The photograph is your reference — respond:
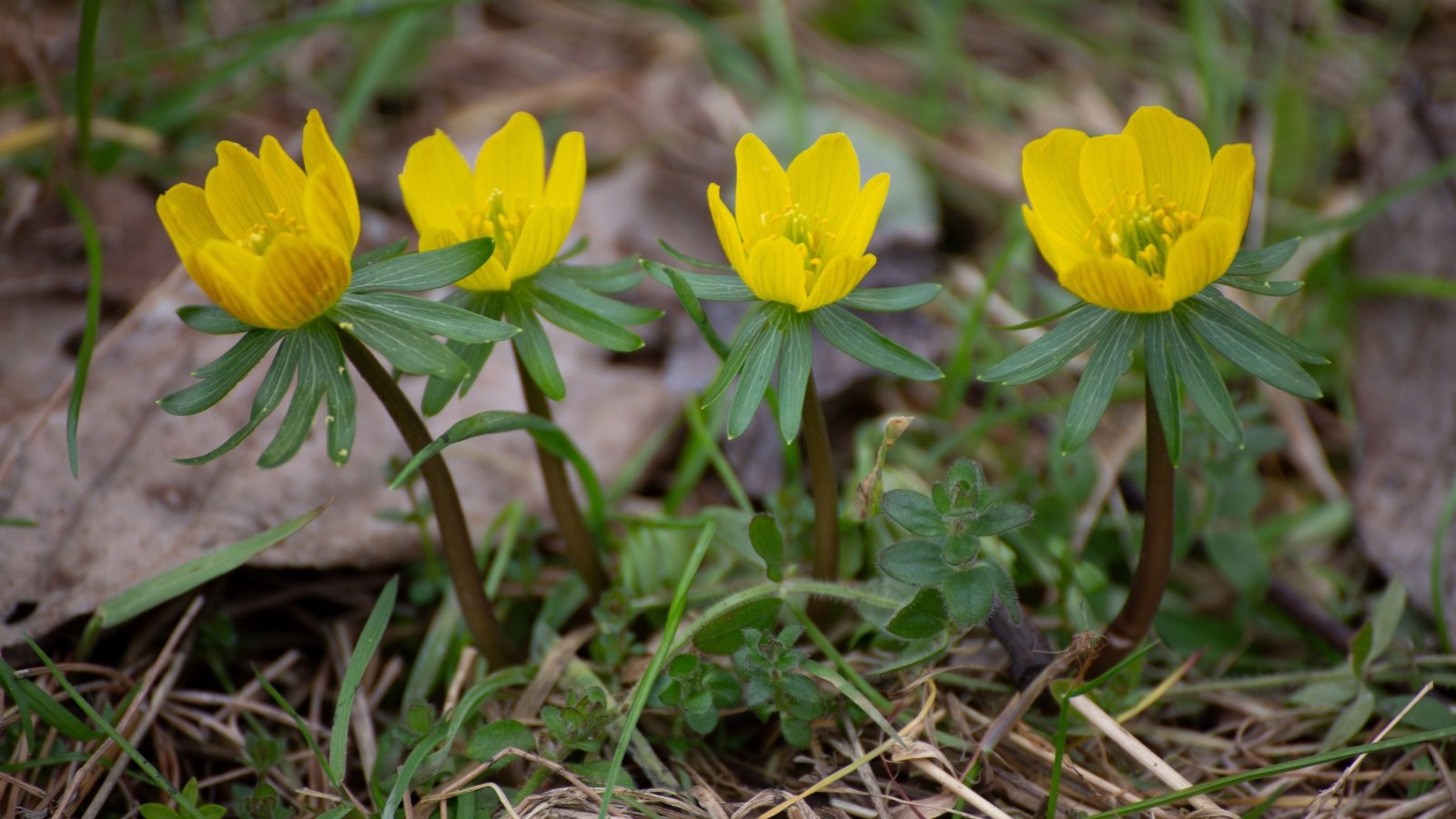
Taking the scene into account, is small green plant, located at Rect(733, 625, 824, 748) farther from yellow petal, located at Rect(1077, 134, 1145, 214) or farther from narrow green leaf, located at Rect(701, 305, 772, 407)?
yellow petal, located at Rect(1077, 134, 1145, 214)

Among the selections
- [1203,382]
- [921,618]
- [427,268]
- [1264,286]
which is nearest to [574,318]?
[427,268]

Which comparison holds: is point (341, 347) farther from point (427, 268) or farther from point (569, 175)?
point (569, 175)

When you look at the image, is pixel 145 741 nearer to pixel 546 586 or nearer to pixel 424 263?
pixel 546 586

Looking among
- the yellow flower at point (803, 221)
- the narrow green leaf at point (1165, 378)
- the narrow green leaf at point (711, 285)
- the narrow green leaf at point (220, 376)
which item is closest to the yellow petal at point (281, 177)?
the narrow green leaf at point (220, 376)

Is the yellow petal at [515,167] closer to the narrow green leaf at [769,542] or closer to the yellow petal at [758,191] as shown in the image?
the yellow petal at [758,191]

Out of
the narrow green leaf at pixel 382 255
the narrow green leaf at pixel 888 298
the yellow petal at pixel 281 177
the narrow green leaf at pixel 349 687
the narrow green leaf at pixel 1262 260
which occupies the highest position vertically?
the narrow green leaf at pixel 1262 260

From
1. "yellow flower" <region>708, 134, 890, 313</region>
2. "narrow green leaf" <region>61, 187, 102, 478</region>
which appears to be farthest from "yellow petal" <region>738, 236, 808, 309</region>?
"narrow green leaf" <region>61, 187, 102, 478</region>
